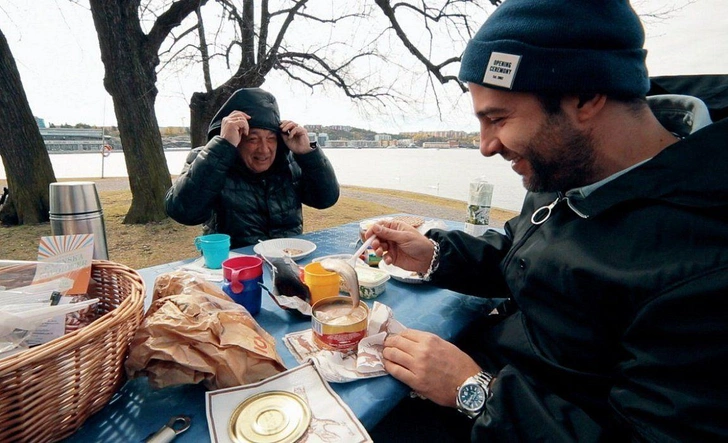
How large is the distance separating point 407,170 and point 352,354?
652 inches

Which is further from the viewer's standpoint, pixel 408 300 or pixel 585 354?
pixel 408 300

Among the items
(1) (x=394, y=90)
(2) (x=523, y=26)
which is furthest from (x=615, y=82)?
(1) (x=394, y=90)

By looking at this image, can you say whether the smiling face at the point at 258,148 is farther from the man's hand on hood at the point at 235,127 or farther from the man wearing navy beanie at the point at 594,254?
the man wearing navy beanie at the point at 594,254

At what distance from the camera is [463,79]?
46.9 inches

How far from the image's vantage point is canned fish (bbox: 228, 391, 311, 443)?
0.69 m

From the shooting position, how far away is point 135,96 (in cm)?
550

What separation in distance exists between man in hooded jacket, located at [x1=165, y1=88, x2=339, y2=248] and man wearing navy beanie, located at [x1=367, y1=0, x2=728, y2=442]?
4.99ft

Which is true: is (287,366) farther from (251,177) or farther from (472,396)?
(251,177)

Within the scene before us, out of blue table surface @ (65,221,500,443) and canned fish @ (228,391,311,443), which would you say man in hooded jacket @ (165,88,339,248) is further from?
canned fish @ (228,391,311,443)

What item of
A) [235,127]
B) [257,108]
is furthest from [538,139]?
[257,108]

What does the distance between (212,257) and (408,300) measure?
3.08ft

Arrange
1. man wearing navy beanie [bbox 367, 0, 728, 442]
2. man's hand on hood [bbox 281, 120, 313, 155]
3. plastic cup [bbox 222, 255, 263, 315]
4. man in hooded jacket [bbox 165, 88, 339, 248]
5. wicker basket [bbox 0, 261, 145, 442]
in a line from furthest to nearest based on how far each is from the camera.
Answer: man's hand on hood [bbox 281, 120, 313, 155]
man in hooded jacket [bbox 165, 88, 339, 248]
plastic cup [bbox 222, 255, 263, 315]
man wearing navy beanie [bbox 367, 0, 728, 442]
wicker basket [bbox 0, 261, 145, 442]

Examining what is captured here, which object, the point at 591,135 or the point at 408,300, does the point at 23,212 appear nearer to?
the point at 408,300

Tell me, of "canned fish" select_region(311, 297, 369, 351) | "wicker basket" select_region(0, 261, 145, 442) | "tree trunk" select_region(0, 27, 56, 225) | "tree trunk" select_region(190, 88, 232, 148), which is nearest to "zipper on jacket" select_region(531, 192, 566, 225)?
"canned fish" select_region(311, 297, 369, 351)
